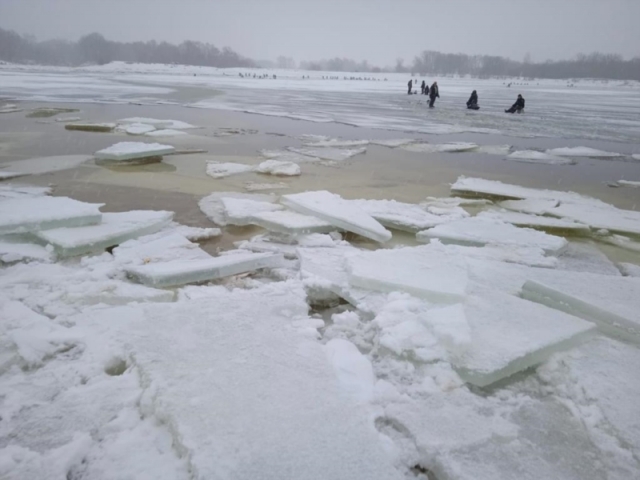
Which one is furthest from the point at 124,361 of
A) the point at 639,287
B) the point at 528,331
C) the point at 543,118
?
the point at 543,118

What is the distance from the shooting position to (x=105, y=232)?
348cm

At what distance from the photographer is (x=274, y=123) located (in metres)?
13.1

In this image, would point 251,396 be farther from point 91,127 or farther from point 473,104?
point 473,104

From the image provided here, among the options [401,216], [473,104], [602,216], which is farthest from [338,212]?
[473,104]

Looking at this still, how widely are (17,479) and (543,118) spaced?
64.6ft

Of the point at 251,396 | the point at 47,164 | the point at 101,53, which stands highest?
the point at 101,53

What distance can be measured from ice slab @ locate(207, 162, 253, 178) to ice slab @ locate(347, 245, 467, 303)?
12.4 feet

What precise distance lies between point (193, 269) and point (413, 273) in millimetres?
1586

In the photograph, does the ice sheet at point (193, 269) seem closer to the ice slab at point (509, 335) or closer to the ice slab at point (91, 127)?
the ice slab at point (509, 335)

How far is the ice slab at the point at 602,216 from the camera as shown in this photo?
4.39 metres

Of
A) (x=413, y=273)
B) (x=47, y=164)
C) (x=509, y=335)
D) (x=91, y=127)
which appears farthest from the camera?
(x=91, y=127)

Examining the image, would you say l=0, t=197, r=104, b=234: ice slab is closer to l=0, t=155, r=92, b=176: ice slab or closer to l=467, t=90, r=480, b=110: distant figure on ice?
l=0, t=155, r=92, b=176: ice slab

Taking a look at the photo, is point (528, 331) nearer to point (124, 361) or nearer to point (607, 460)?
point (607, 460)

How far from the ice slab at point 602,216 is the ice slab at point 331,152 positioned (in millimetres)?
4108
